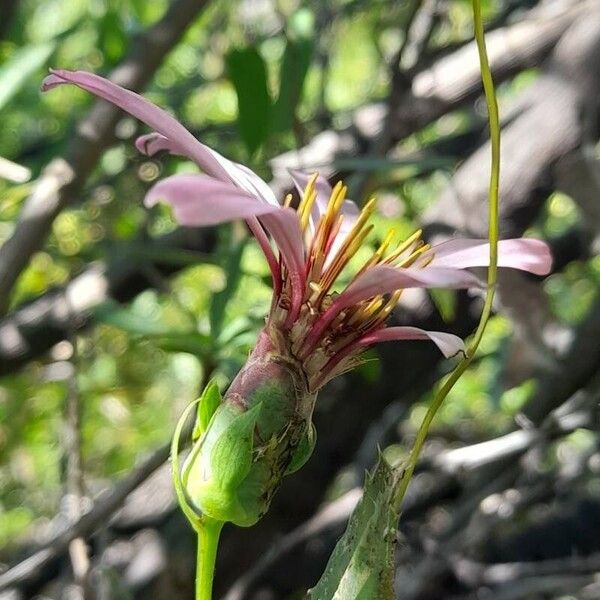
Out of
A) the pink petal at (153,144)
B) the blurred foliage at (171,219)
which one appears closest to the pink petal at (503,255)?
the pink petal at (153,144)

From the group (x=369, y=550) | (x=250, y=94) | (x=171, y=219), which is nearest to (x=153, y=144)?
(x=369, y=550)

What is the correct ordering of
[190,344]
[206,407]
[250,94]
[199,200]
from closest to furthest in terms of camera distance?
[199,200]
[206,407]
[190,344]
[250,94]

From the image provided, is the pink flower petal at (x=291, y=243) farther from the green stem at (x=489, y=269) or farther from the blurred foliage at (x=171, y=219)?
the blurred foliage at (x=171, y=219)

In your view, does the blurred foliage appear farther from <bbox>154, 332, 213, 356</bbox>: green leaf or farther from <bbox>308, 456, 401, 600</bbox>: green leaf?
<bbox>308, 456, 401, 600</bbox>: green leaf

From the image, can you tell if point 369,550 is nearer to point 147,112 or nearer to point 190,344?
point 147,112

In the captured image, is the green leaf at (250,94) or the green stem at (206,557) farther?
the green leaf at (250,94)

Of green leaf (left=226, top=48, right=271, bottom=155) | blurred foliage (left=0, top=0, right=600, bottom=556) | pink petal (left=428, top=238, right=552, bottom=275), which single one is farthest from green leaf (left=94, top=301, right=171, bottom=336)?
pink petal (left=428, top=238, right=552, bottom=275)
